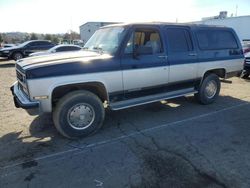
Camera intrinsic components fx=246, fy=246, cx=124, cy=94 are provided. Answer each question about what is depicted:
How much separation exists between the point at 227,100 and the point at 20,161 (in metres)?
5.79

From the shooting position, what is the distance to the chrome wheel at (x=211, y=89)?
264 inches

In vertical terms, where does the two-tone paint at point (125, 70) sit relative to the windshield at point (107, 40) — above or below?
below

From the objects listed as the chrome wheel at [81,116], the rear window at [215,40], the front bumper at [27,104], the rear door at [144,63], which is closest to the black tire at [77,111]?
the chrome wheel at [81,116]

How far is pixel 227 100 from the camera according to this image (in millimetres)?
7184

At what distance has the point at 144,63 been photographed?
5078 mm

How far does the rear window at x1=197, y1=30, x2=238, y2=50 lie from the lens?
634cm

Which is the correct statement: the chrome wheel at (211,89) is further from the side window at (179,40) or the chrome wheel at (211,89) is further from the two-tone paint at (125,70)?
the side window at (179,40)

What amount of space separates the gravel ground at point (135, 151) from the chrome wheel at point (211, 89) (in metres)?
0.83

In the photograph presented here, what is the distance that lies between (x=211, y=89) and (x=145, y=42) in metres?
2.60

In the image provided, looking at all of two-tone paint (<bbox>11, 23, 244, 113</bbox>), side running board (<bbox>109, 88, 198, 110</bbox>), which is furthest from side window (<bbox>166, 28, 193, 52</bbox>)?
side running board (<bbox>109, 88, 198, 110</bbox>)

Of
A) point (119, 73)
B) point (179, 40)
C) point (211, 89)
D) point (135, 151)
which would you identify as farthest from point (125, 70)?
point (211, 89)

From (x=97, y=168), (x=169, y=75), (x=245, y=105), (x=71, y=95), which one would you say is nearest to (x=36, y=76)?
(x=71, y=95)

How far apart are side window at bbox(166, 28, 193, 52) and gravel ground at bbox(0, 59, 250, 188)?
156cm

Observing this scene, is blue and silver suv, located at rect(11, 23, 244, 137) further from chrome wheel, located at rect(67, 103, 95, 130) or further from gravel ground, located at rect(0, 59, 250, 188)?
gravel ground, located at rect(0, 59, 250, 188)
